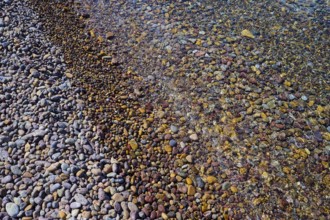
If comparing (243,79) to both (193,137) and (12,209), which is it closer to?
(193,137)

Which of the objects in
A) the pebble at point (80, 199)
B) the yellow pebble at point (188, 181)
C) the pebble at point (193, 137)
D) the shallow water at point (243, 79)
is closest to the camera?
the pebble at point (80, 199)

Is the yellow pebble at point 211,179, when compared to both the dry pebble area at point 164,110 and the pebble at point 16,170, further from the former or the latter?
the pebble at point 16,170

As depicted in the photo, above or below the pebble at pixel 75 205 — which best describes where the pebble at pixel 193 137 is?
below

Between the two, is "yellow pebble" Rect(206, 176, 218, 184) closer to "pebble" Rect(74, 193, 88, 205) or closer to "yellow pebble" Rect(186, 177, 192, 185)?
"yellow pebble" Rect(186, 177, 192, 185)

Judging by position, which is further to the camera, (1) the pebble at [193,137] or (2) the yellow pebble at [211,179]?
(1) the pebble at [193,137]

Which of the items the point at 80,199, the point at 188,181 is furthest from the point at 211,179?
the point at 80,199

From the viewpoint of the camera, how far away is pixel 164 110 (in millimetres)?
4727

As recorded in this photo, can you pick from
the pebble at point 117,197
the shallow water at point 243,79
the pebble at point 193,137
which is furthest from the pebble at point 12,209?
the pebble at point 193,137

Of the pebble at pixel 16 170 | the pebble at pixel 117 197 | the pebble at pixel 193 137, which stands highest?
the pebble at pixel 16 170

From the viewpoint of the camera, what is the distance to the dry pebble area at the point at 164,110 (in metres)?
3.79

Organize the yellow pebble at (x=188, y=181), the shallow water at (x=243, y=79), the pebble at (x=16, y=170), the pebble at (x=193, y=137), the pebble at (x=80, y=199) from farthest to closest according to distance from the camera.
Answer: the pebble at (x=193, y=137), the shallow water at (x=243, y=79), the yellow pebble at (x=188, y=181), the pebble at (x=16, y=170), the pebble at (x=80, y=199)

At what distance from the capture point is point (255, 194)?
3.89 m

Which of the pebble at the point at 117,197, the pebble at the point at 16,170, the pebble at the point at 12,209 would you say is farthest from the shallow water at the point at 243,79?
the pebble at the point at 12,209

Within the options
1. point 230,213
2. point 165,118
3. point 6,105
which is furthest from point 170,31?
point 230,213
